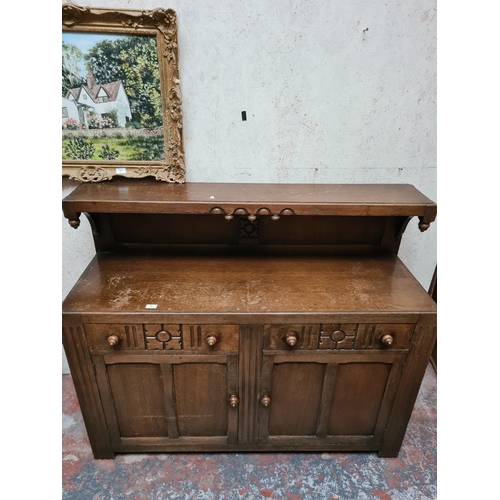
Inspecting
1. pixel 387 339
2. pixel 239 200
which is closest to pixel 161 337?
pixel 239 200

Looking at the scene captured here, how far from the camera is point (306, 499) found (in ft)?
5.71

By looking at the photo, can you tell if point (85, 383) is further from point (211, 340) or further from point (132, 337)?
point (211, 340)

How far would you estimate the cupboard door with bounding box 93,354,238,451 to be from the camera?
63.8 inches

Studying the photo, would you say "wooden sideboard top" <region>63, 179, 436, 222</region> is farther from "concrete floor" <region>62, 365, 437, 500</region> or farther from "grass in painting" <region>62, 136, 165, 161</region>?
"concrete floor" <region>62, 365, 437, 500</region>

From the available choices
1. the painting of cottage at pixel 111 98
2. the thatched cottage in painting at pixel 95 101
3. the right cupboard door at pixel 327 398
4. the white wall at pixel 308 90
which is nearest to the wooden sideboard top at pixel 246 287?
the right cupboard door at pixel 327 398

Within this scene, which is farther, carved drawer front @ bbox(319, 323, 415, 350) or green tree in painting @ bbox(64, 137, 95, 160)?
green tree in painting @ bbox(64, 137, 95, 160)

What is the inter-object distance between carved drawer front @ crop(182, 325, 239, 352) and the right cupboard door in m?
0.18

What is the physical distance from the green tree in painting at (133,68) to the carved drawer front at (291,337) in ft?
3.73

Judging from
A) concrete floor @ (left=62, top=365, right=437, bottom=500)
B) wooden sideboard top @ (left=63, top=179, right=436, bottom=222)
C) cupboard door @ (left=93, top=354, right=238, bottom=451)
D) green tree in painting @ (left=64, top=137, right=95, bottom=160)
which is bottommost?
concrete floor @ (left=62, top=365, right=437, bottom=500)

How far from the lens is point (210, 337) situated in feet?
5.02

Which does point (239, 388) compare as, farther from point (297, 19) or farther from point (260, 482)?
point (297, 19)

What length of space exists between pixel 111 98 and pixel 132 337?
1.08 metres

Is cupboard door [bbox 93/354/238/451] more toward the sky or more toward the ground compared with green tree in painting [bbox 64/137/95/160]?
more toward the ground

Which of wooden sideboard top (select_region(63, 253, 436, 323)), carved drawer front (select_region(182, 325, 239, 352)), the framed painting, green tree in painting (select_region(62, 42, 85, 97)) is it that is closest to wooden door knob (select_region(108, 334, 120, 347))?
wooden sideboard top (select_region(63, 253, 436, 323))
